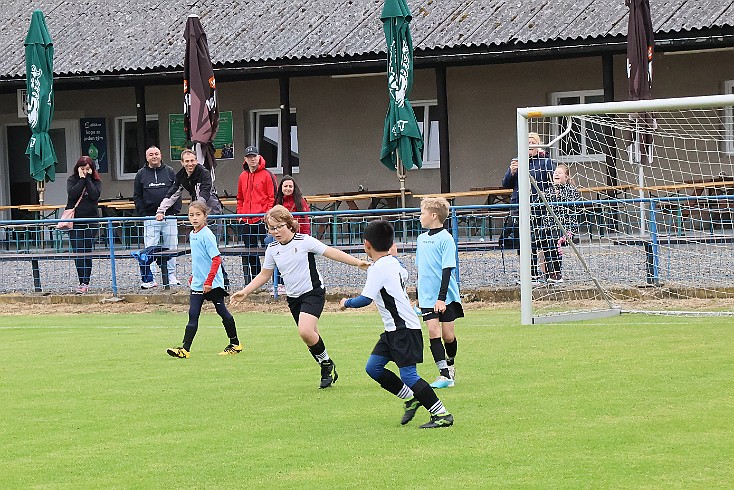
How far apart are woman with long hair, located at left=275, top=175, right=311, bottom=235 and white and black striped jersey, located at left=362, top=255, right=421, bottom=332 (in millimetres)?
8164

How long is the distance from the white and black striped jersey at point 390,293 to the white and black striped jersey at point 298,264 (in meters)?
2.04

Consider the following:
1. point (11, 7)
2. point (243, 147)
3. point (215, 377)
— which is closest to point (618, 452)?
point (215, 377)

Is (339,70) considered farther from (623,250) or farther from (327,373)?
(327,373)

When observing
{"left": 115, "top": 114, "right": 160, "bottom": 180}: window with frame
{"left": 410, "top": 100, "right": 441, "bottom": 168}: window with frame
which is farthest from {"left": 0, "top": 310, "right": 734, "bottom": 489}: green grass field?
{"left": 115, "top": 114, "right": 160, "bottom": 180}: window with frame

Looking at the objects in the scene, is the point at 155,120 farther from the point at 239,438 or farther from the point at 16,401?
the point at 239,438

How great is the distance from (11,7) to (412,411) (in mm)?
23473

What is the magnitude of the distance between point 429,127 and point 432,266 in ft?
52.9

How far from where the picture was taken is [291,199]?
16.6 m

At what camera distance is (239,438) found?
25.2ft

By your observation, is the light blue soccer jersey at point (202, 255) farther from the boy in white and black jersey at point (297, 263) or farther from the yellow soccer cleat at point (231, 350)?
the boy in white and black jersey at point (297, 263)

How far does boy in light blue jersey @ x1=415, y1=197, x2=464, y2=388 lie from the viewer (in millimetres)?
9438

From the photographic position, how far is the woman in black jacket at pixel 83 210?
17.0 metres

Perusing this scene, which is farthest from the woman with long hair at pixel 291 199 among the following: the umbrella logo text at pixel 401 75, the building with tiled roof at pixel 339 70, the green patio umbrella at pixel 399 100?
the building with tiled roof at pixel 339 70

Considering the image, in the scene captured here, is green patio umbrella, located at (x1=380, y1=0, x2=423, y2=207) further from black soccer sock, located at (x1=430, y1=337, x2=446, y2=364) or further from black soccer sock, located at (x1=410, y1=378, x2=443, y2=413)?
black soccer sock, located at (x1=410, y1=378, x2=443, y2=413)
